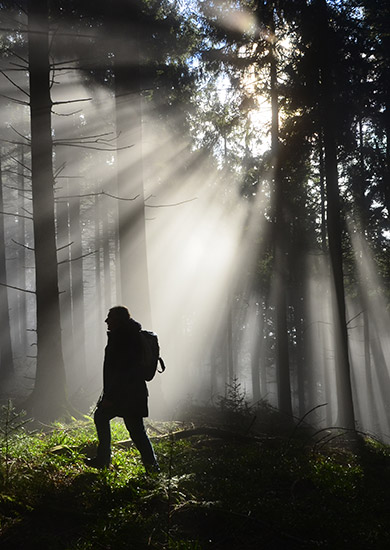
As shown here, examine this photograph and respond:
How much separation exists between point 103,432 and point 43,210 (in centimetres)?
533

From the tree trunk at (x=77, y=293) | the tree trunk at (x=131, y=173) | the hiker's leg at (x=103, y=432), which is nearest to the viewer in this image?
the hiker's leg at (x=103, y=432)

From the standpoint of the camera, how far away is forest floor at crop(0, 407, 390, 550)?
11.8 ft

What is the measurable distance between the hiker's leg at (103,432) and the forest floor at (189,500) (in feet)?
0.63

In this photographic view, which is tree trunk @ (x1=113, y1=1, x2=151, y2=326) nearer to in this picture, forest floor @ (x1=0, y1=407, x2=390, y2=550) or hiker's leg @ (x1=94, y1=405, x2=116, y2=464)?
forest floor @ (x1=0, y1=407, x2=390, y2=550)

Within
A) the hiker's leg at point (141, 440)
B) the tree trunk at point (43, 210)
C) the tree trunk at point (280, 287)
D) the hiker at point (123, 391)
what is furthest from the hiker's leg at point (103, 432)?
the tree trunk at point (280, 287)

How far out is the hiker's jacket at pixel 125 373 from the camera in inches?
215

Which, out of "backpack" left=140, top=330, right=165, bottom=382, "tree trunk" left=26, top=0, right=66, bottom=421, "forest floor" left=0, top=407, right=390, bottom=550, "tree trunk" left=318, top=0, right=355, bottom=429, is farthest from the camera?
"tree trunk" left=318, top=0, right=355, bottom=429

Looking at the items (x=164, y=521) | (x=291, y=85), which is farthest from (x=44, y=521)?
(x=291, y=85)

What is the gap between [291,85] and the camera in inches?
489

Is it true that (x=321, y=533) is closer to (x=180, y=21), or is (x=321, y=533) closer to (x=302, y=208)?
(x=180, y=21)

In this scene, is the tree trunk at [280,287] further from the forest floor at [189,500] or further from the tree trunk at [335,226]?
the forest floor at [189,500]

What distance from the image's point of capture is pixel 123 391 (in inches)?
216

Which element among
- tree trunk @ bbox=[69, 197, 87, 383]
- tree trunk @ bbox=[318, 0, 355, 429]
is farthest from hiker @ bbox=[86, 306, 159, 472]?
tree trunk @ bbox=[69, 197, 87, 383]

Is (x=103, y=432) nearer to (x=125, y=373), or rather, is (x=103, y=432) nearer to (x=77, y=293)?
(x=125, y=373)
